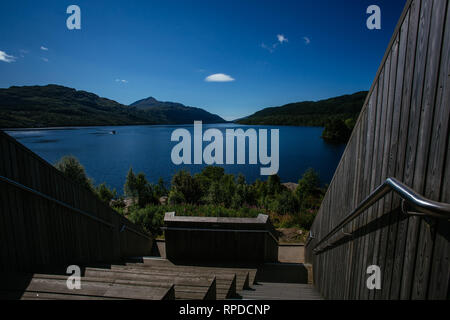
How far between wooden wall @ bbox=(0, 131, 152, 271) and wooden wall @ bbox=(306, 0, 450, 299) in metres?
3.59

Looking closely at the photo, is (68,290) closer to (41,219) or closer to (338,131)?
(41,219)

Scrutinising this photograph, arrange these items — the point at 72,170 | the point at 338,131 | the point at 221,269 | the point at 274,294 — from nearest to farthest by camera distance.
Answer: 1. the point at 274,294
2. the point at 221,269
3. the point at 72,170
4. the point at 338,131

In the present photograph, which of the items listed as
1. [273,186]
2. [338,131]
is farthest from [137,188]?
[338,131]

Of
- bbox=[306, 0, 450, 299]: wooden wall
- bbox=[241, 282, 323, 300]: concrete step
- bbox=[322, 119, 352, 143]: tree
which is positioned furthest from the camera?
bbox=[322, 119, 352, 143]: tree

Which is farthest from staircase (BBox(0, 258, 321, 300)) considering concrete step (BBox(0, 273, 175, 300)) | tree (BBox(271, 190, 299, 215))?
tree (BBox(271, 190, 299, 215))

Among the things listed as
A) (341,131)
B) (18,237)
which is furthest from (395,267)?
(341,131)

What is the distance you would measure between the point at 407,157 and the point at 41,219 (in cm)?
380

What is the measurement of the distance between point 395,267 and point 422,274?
0.31m

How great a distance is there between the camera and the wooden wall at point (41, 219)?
2473 millimetres

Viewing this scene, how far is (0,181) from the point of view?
2.41m

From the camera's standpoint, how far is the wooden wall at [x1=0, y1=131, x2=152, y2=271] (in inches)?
97.3

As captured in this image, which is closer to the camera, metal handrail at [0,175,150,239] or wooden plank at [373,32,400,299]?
wooden plank at [373,32,400,299]

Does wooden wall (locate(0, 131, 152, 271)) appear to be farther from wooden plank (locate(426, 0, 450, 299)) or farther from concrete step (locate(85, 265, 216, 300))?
wooden plank (locate(426, 0, 450, 299))

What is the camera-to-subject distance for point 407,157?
153 centimetres
